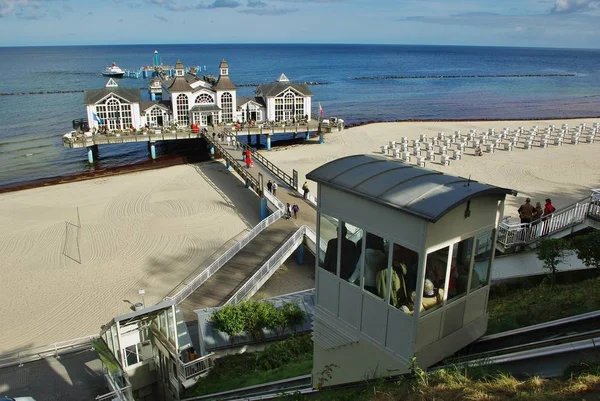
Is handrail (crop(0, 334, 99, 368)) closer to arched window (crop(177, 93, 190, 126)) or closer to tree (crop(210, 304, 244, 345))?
tree (crop(210, 304, 244, 345))

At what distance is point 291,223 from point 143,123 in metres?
26.0

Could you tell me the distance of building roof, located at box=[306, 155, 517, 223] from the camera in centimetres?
574

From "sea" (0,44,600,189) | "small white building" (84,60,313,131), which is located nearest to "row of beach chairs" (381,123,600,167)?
"small white building" (84,60,313,131)

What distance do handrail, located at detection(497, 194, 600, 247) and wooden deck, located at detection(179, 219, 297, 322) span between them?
7897 mm

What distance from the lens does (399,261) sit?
611 cm

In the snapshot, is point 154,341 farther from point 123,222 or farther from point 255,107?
point 255,107

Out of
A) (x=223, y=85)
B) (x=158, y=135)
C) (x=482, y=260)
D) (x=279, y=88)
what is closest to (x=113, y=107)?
(x=158, y=135)

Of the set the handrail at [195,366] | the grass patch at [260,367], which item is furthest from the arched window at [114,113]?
the handrail at [195,366]

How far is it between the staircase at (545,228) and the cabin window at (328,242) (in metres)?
8.19

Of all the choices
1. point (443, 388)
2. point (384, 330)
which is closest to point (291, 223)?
point (384, 330)

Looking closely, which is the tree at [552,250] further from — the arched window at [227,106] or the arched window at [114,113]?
the arched window at [114,113]

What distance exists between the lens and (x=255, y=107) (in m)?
43.8

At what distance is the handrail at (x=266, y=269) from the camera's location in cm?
1505

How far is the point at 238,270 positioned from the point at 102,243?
326 inches
